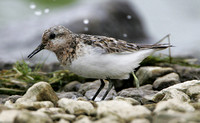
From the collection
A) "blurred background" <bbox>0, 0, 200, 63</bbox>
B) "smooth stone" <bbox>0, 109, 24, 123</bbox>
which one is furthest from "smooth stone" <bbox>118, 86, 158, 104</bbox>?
"blurred background" <bbox>0, 0, 200, 63</bbox>

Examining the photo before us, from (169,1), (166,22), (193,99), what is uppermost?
(169,1)

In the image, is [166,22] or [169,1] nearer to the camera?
[166,22]

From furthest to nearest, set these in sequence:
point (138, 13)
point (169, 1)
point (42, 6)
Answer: point (169, 1)
point (42, 6)
point (138, 13)

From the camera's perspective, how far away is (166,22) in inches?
568

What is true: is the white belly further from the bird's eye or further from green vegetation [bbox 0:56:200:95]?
green vegetation [bbox 0:56:200:95]

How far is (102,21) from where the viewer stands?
10.9m

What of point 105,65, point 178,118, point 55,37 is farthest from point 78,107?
point 55,37

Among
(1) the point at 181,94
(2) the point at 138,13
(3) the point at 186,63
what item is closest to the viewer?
(1) the point at 181,94

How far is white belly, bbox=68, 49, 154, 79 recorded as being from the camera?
4406 millimetres

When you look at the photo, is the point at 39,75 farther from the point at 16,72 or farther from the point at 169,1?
the point at 169,1

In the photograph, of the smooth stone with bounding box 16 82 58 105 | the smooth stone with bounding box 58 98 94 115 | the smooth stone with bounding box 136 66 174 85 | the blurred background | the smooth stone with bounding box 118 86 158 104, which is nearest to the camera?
the smooth stone with bounding box 58 98 94 115

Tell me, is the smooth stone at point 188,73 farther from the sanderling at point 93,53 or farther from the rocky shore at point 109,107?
the sanderling at point 93,53

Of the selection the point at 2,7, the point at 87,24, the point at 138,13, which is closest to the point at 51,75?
the point at 87,24

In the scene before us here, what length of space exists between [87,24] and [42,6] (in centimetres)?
420
